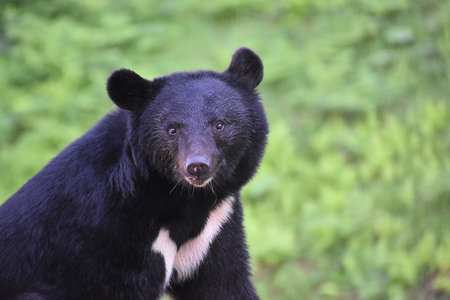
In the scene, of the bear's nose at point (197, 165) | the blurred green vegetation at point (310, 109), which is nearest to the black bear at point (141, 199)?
the bear's nose at point (197, 165)

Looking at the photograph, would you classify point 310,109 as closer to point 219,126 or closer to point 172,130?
point 219,126

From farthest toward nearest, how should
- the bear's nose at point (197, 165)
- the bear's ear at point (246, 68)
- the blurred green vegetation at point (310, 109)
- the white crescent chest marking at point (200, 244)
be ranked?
1. the blurred green vegetation at point (310, 109)
2. the bear's ear at point (246, 68)
3. the white crescent chest marking at point (200, 244)
4. the bear's nose at point (197, 165)

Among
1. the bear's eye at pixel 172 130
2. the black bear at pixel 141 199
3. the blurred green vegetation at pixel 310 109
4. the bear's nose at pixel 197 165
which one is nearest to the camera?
the bear's nose at pixel 197 165

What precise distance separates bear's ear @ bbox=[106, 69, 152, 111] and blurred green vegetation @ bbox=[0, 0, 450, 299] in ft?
12.5

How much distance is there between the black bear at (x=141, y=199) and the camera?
3098 mm

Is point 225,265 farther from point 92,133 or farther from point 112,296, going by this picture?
point 92,133

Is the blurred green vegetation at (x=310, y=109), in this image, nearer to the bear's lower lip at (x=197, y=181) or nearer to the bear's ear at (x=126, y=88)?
the bear's lower lip at (x=197, y=181)

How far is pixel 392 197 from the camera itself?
22.0 ft

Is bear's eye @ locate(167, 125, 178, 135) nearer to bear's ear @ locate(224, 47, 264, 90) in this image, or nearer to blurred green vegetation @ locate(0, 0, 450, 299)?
bear's ear @ locate(224, 47, 264, 90)

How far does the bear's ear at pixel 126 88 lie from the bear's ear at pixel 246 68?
609 millimetres

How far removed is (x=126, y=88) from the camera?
323 cm

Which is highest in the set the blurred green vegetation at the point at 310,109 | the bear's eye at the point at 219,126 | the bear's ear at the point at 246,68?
the blurred green vegetation at the point at 310,109

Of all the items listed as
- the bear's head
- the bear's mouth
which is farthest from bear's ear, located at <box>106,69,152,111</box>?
the bear's mouth

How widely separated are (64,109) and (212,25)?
3043 millimetres
